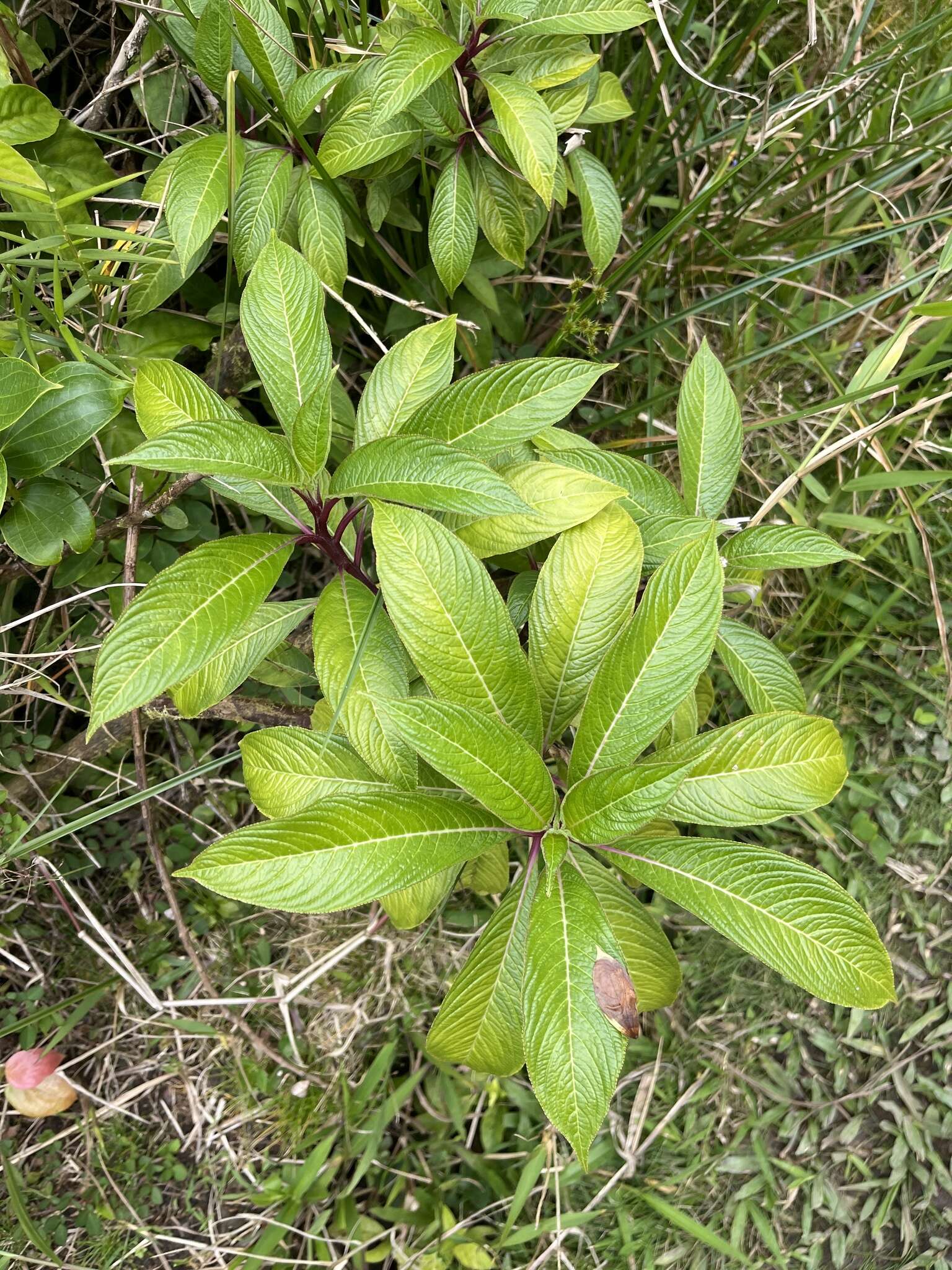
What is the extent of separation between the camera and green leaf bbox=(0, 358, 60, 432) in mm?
1091

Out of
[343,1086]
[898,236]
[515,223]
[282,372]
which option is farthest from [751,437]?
[343,1086]

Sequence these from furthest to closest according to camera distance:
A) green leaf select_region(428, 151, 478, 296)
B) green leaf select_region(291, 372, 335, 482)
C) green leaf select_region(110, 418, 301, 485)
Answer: green leaf select_region(428, 151, 478, 296) → green leaf select_region(291, 372, 335, 482) → green leaf select_region(110, 418, 301, 485)

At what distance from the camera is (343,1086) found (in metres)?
1.82

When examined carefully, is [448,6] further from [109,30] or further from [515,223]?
[109,30]

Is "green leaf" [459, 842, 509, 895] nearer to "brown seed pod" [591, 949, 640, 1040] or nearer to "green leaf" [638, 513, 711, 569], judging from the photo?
"brown seed pod" [591, 949, 640, 1040]

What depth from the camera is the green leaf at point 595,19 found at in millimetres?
1142

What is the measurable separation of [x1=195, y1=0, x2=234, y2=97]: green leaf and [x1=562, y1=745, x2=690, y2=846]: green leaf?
1.11m

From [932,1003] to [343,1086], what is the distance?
53.5 inches

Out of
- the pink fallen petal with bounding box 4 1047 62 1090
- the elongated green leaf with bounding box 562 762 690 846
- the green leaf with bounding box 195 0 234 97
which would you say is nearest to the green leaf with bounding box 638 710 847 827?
the elongated green leaf with bounding box 562 762 690 846

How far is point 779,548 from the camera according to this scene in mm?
1258

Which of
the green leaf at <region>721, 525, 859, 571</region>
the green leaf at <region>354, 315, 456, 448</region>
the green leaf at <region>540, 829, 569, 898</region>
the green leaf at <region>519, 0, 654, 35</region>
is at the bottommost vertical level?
the green leaf at <region>540, 829, 569, 898</region>

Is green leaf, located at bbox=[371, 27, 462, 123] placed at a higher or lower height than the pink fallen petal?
higher

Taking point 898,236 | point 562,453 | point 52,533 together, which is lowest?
point 898,236

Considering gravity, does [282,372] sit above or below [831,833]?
above
